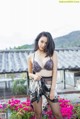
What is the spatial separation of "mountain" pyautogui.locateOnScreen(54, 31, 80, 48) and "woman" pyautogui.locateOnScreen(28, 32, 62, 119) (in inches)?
178

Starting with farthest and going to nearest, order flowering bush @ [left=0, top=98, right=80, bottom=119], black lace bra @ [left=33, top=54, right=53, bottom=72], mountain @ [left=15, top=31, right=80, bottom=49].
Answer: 1. mountain @ [left=15, top=31, right=80, bottom=49]
2. flowering bush @ [left=0, top=98, right=80, bottom=119]
3. black lace bra @ [left=33, top=54, right=53, bottom=72]

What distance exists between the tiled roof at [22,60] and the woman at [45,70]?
6.17 ft

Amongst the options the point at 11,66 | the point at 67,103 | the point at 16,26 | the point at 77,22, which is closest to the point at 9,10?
the point at 16,26

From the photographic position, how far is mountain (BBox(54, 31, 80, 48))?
23.6ft

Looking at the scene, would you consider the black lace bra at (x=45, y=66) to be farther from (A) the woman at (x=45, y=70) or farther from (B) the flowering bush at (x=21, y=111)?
(B) the flowering bush at (x=21, y=111)

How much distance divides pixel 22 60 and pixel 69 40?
2302 mm

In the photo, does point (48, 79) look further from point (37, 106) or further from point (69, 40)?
point (69, 40)

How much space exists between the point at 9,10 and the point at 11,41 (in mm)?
789

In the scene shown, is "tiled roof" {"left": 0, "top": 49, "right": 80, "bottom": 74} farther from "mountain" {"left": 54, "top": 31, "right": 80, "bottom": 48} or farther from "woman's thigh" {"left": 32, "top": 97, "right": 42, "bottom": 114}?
"woman's thigh" {"left": 32, "top": 97, "right": 42, "bottom": 114}

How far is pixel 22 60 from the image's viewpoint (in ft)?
18.2

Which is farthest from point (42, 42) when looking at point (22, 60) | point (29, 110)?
point (22, 60)

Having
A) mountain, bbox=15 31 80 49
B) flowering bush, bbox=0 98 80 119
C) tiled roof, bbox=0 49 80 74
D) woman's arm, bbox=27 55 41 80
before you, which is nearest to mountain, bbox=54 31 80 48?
mountain, bbox=15 31 80 49

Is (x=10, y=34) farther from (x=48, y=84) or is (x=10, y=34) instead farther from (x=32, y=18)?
(x=48, y=84)

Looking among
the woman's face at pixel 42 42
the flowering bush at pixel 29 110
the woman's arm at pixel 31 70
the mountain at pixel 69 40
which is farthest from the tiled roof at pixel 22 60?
the woman's face at pixel 42 42
